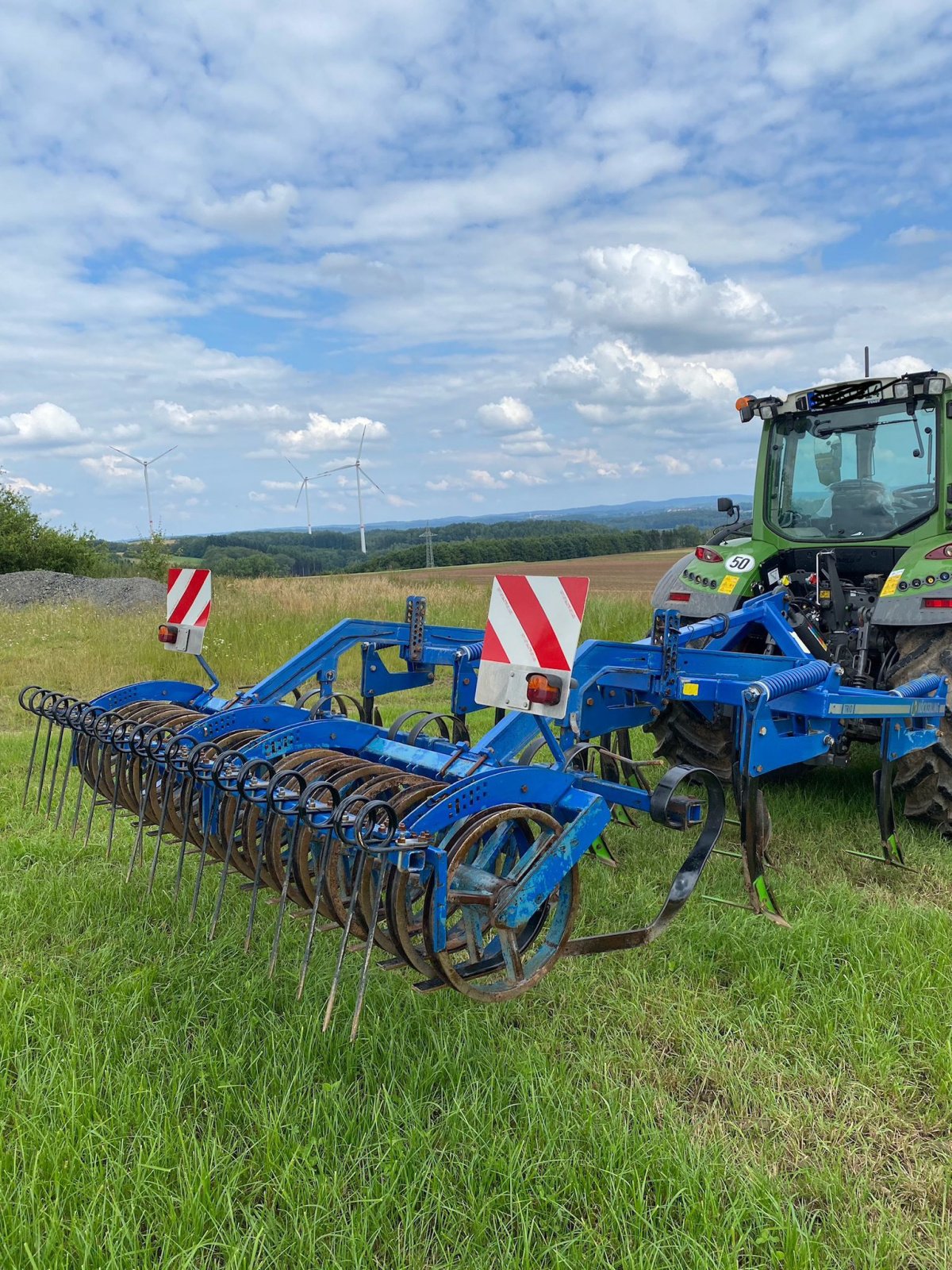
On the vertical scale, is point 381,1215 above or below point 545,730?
below

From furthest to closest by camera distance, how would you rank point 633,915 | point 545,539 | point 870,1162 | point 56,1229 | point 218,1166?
1. point 545,539
2. point 633,915
3. point 870,1162
4. point 218,1166
5. point 56,1229

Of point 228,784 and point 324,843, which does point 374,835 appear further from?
point 228,784

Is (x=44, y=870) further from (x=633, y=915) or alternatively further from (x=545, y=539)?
(x=545, y=539)

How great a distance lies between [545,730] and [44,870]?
8.17ft

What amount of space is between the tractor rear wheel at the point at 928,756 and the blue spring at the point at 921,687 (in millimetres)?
170

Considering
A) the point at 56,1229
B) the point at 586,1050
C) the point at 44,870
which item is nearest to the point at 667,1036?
the point at 586,1050

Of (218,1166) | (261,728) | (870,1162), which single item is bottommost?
(870,1162)

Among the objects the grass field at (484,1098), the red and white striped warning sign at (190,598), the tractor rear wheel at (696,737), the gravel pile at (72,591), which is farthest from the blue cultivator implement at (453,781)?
the gravel pile at (72,591)

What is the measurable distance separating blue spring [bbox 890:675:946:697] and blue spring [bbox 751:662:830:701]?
0.54 metres

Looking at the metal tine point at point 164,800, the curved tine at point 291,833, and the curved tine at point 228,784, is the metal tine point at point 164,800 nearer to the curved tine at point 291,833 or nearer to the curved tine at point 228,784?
the curved tine at point 228,784

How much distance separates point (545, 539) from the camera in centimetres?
3925

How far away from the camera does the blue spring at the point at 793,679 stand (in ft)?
11.8

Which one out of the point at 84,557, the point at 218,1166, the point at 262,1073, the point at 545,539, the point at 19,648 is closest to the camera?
the point at 218,1166

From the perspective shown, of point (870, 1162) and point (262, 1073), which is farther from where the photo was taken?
point (262, 1073)
